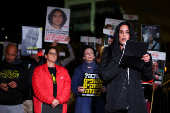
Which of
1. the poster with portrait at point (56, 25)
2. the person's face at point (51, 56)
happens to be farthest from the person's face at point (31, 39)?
the person's face at point (51, 56)

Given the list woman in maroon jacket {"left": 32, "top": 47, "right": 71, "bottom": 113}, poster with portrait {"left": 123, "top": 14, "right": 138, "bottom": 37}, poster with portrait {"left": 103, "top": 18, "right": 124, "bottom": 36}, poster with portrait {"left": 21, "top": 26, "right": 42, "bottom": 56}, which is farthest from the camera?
poster with portrait {"left": 123, "top": 14, "right": 138, "bottom": 37}

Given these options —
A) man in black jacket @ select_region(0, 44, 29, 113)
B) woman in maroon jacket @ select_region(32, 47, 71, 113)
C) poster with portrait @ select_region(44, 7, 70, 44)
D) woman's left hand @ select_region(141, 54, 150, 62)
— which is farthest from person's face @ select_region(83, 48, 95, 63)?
woman's left hand @ select_region(141, 54, 150, 62)

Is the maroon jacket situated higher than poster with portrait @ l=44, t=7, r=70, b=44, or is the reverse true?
poster with portrait @ l=44, t=7, r=70, b=44

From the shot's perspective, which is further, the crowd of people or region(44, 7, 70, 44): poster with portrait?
region(44, 7, 70, 44): poster with portrait

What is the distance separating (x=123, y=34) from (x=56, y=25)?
9.98 feet

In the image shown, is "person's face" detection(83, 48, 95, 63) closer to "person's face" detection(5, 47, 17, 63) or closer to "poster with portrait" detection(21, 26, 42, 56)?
"poster with portrait" detection(21, 26, 42, 56)

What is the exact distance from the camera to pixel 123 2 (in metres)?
7.50

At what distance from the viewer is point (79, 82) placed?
442 cm

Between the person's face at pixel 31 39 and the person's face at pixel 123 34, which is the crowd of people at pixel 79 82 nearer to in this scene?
the person's face at pixel 123 34

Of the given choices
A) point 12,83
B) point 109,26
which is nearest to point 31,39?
point 12,83

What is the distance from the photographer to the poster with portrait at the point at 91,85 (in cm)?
408

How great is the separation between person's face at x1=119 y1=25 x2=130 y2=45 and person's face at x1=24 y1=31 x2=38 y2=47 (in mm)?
2968

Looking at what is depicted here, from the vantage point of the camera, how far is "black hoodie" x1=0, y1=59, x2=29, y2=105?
161 inches

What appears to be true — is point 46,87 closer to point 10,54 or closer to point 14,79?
point 14,79
